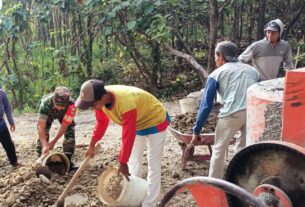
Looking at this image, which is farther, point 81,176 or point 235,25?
point 235,25

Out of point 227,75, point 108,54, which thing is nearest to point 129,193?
point 227,75

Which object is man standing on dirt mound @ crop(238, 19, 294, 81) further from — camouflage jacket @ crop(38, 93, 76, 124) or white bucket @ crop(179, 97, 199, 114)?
camouflage jacket @ crop(38, 93, 76, 124)

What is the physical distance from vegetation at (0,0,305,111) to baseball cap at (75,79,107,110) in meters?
5.05

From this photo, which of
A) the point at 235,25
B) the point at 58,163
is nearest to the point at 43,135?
the point at 58,163

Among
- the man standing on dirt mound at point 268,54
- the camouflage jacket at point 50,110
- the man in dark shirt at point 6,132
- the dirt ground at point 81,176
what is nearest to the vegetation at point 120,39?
the dirt ground at point 81,176

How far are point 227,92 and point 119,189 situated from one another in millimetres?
1455

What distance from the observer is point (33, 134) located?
835cm

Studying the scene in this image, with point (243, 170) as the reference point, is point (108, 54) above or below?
below

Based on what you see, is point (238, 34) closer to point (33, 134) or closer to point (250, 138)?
point (33, 134)

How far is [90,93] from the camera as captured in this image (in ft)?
12.4

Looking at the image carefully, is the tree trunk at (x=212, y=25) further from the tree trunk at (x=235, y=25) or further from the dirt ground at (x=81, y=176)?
the tree trunk at (x=235, y=25)

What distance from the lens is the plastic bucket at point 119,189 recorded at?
4355 mm

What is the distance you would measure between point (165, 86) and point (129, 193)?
748 centimetres

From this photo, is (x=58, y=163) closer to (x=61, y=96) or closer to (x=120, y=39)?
(x=61, y=96)
